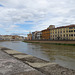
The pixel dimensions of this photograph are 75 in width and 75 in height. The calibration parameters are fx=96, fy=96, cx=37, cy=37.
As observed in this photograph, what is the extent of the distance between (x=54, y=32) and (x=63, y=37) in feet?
41.4

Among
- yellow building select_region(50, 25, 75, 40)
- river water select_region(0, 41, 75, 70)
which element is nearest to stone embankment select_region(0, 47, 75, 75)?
river water select_region(0, 41, 75, 70)

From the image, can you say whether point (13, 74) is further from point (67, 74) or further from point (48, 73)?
point (67, 74)

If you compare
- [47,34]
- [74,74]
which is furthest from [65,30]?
[74,74]

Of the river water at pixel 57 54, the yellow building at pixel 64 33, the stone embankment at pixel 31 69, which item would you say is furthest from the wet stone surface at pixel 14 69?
the yellow building at pixel 64 33

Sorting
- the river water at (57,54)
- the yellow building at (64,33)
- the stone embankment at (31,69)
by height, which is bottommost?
the river water at (57,54)

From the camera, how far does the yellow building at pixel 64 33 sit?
74.8 m

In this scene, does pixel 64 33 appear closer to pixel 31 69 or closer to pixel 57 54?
pixel 57 54

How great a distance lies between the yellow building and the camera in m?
74.8

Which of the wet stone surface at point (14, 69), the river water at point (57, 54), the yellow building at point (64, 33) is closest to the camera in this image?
the wet stone surface at point (14, 69)

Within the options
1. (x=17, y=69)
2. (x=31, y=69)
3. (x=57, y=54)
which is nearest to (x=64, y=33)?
(x=57, y=54)

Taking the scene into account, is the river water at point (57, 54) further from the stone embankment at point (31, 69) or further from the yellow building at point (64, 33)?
the yellow building at point (64, 33)

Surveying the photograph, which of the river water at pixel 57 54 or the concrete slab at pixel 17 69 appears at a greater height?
the concrete slab at pixel 17 69

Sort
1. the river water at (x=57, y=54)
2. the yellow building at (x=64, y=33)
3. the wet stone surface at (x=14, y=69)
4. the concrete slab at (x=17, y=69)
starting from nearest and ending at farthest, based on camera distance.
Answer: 1. the concrete slab at (x=17, y=69)
2. the wet stone surface at (x=14, y=69)
3. the river water at (x=57, y=54)
4. the yellow building at (x=64, y=33)

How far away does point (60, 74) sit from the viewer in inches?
230
